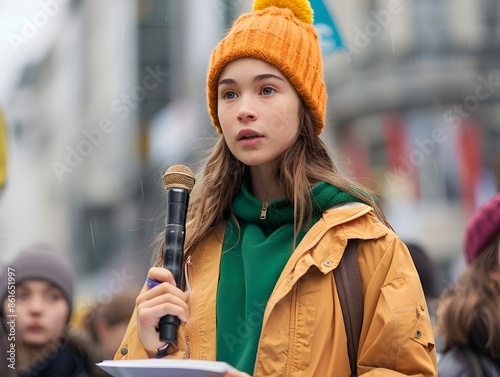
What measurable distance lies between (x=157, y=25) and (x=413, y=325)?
43513mm

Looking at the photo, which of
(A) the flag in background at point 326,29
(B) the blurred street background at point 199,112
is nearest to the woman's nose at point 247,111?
(A) the flag in background at point 326,29

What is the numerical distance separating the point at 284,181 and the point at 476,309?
173 centimetres

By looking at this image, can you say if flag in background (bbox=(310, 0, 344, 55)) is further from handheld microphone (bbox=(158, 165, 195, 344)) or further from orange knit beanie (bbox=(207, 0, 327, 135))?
handheld microphone (bbox=(158, 165, 195, 344))

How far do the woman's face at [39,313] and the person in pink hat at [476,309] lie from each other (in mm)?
1871

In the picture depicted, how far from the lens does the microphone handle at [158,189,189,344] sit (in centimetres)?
284

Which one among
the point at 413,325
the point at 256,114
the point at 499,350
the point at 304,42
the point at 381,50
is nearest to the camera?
the point at 413,325

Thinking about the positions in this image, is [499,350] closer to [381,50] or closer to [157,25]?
[381,50]

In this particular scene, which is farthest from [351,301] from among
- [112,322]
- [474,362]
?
[112,322]

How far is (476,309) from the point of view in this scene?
4523mm

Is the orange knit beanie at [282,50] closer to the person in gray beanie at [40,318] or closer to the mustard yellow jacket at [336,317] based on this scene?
the mustard yellow jacket at [336,317]

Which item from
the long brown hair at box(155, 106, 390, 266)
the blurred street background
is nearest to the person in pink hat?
the long brown hair at box(155, 106, 390, 266)

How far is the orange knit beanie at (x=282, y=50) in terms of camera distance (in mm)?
3238

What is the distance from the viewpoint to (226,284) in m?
3.12

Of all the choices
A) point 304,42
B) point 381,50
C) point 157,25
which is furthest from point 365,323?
point 157,25
